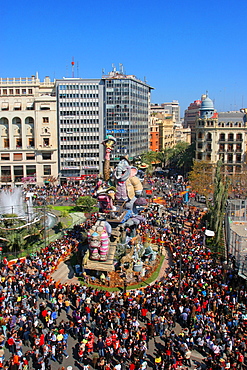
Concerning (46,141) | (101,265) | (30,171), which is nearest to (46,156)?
(46,141)

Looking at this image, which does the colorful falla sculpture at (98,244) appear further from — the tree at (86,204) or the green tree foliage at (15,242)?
the tree at (86,204)

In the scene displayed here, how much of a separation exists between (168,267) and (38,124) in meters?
62.9

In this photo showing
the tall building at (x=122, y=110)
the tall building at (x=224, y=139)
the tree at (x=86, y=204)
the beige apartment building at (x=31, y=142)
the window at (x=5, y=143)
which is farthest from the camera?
the tall building at (x=122, y=110)

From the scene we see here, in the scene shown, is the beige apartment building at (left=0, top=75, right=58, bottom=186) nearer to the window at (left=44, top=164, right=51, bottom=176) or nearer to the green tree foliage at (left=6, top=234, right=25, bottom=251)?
the window at (left=44, top=164, right=51, bottom=176)

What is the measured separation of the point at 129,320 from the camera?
82.8ft

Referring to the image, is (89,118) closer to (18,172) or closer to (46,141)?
(46,141)

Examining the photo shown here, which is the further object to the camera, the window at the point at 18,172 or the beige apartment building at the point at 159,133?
the beige apartment building at the point at 159,133

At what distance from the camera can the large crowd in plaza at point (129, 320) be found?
22469 millimetres

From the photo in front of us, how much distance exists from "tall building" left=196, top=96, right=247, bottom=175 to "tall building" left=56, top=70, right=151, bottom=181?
18848 mm

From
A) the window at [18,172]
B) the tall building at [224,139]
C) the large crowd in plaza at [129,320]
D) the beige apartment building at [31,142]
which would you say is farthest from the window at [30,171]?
the large crowd in plaza at [129,320]

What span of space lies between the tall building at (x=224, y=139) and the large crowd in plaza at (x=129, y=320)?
5792 cm

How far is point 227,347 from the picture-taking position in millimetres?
22609

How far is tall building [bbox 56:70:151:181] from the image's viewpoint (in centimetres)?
9419

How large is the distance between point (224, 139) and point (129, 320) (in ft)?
237
